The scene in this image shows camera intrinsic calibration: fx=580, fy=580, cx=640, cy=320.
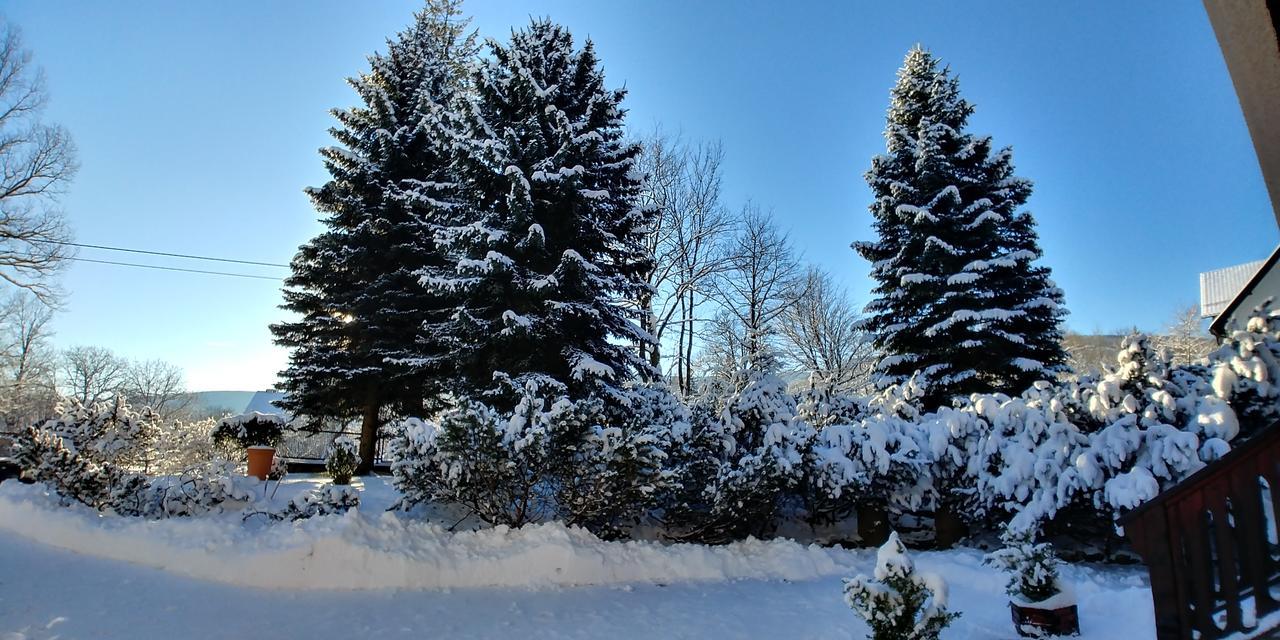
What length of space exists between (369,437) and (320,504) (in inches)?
217

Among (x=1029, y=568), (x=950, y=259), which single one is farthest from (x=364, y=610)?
(x=950, y=259)

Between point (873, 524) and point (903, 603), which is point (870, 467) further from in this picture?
point (903, 603)

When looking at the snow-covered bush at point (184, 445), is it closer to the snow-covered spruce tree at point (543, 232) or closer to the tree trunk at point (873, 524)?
the snow-covered spruce tree at point (543, 232)

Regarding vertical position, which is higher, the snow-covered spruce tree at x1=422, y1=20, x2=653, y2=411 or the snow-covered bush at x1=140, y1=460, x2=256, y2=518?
the snow-covered spruce tree at x1=422, y1=20, x2=653, y2=411

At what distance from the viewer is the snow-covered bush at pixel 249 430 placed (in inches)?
457


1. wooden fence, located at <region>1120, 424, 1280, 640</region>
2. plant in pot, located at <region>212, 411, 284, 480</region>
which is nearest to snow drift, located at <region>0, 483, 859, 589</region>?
wooden fence, located at <region>1120, 424, 1280, 640</region>

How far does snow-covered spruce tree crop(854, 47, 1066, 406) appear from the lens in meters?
11.6

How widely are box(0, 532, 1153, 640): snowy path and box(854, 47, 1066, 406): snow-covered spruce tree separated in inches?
260

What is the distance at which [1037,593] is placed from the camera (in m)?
4.32

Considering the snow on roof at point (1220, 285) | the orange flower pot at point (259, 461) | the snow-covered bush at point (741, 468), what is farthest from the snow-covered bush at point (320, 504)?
the snow on roof at point (1220, 285)

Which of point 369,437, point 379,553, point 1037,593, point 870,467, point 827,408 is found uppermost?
point 827,408

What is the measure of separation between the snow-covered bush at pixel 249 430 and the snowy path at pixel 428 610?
6134 millimetres

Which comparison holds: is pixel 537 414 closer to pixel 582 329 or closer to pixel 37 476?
pixel 582 329

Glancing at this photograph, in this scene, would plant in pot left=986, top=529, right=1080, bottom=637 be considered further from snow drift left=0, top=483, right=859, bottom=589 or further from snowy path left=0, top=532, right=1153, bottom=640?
snow drift left=0, top=483, right=859, bottom=589
